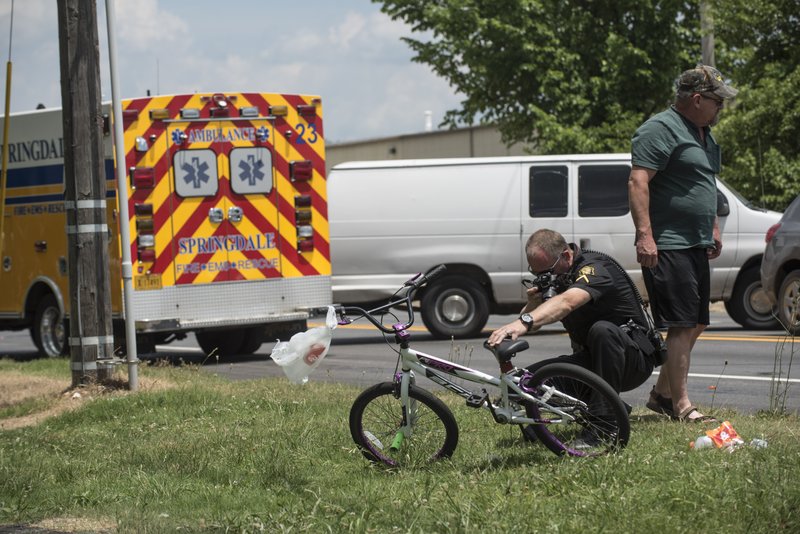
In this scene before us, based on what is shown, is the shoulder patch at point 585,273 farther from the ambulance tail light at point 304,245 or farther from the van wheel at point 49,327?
the van wheel at point 49,327

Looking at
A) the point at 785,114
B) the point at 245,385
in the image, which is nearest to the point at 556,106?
the point at 785,114

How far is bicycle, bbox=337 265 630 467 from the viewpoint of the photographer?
629 cm

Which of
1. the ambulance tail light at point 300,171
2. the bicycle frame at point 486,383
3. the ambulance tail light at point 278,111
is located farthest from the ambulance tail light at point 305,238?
the bicycle frame at point 486,383

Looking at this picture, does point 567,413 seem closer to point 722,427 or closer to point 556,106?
point 722,427

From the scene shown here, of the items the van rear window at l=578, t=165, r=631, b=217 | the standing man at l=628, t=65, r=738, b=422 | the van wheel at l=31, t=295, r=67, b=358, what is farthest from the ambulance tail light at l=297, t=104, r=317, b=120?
the standing man at l=628, t=65, r=738, b=422

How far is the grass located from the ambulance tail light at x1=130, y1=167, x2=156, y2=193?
4.25 m

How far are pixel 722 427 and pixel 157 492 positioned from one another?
290cm

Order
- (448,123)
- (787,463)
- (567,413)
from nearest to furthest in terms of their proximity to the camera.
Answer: (787,463) → (567,413) → (448,123)

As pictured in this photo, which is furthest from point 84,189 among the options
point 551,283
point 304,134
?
point 551,283

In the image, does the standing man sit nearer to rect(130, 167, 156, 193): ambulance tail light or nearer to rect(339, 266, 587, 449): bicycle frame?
rect(339, 266, 587, 449): bicycle frame

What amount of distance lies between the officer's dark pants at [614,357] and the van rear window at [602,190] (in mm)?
8124

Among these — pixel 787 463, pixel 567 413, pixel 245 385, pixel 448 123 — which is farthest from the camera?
pixel 448 123

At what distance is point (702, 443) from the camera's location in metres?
6.34

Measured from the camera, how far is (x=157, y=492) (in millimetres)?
6395
